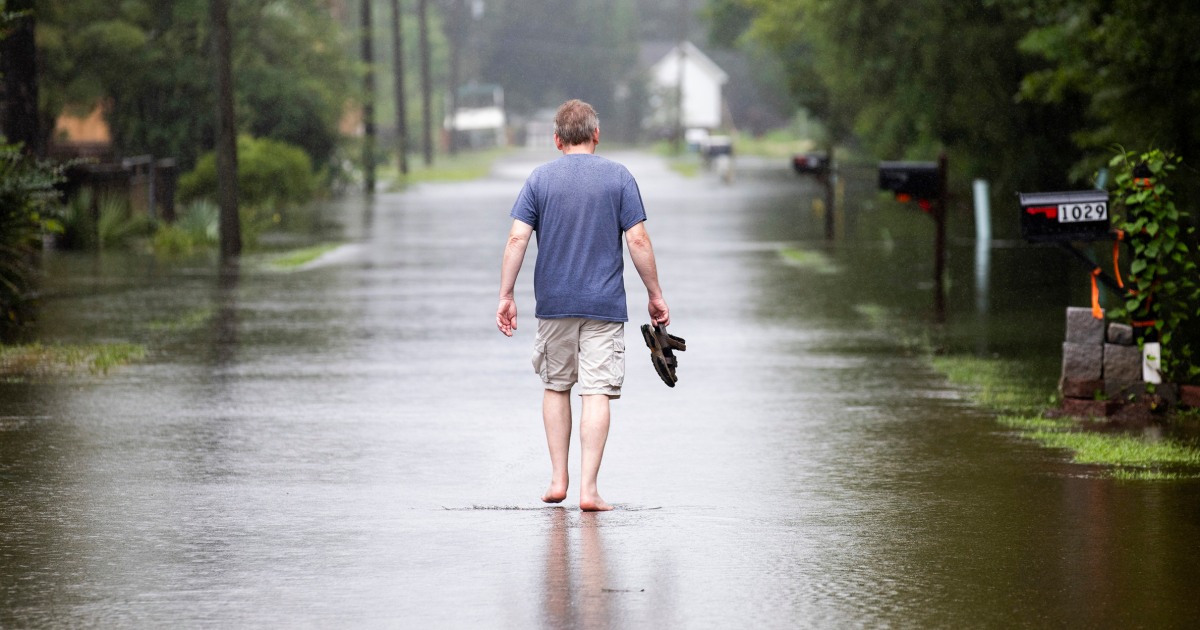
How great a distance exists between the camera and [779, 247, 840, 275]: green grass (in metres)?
22.3

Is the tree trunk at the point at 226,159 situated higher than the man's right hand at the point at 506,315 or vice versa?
the tree trunk at the point at 226,159

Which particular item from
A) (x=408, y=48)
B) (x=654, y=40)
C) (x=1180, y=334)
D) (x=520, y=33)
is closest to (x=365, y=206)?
(x=1180, y=334)

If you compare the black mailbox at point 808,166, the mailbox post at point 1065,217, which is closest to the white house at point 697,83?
the black mailbox at point 808,166

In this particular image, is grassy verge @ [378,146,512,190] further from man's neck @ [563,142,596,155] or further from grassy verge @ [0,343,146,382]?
man's neck @ [563,142,596,155]

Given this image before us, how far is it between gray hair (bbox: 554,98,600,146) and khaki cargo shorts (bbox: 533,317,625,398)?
0.78 metres

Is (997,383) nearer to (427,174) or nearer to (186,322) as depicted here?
(186,322)

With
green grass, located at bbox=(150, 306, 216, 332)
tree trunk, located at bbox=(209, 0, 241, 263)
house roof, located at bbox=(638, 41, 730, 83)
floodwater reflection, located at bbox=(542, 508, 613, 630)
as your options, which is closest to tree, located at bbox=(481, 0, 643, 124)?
house roof, located at bbox=(638, 41, 730, 83)

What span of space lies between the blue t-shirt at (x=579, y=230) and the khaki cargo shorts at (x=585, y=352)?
0.08m

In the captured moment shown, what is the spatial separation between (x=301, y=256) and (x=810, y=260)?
6.53 m

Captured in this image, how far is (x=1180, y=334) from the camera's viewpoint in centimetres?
1429

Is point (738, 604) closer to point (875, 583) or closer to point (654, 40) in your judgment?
point (875, 583)

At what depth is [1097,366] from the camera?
10.9 meters

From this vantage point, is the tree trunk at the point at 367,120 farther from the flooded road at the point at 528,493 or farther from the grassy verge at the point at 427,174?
the flooded road at the point at 528,493

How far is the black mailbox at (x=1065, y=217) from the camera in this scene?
10617mm
